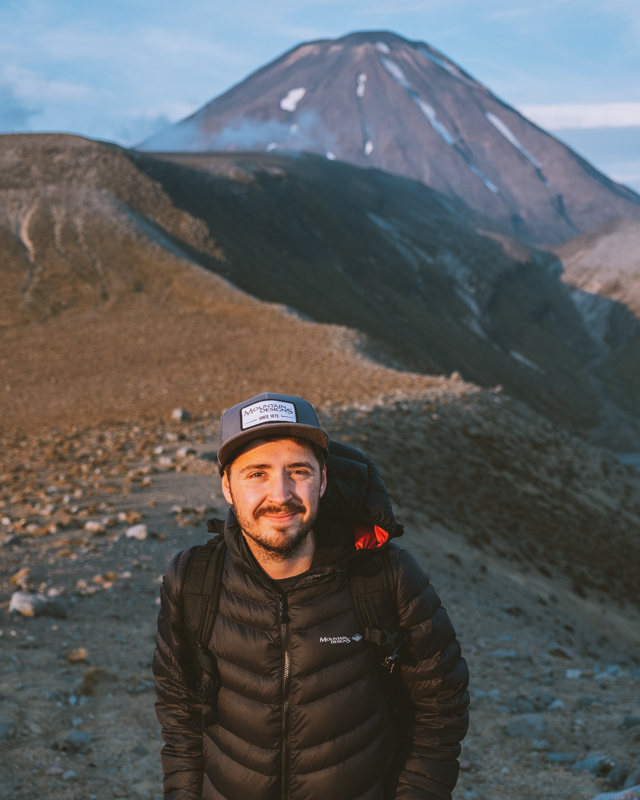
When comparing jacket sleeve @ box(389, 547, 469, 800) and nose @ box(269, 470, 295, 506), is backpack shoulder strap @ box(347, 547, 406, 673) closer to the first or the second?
jacket sleeve @ box(389, 547, 469, 800)

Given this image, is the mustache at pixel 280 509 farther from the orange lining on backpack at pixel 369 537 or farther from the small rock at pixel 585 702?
the small rock at pixel 585 702

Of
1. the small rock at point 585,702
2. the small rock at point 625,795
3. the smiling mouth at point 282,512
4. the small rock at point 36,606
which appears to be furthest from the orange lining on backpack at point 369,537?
→ the small rock at point 36,606

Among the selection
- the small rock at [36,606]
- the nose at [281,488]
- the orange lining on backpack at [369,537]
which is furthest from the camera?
the small rock at [36,606]

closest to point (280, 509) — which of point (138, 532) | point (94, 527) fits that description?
point (138, 532)

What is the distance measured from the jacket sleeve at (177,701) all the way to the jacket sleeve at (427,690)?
94cm

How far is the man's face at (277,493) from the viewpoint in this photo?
9.64ft

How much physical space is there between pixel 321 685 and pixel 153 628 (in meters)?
5.12

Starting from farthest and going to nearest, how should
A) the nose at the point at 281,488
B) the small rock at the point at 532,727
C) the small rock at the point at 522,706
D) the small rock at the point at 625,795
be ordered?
1. the small rock at the point at 522,706
2. the small rock at the point at 532,727
3. the small rock at the point at 625,795
4. the nose at the point at 281,488

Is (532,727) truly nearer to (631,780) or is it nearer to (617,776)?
(617,776)

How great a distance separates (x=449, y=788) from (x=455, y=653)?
59 cm

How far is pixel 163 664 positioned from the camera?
10.6 ft

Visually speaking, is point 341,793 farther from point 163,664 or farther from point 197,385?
point 197,385

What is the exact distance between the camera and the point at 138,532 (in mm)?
9758

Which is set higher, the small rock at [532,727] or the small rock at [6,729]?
the small rock at [6,729]
